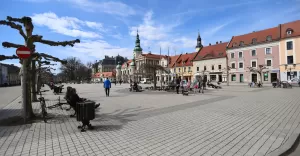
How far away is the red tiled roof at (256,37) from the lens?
151 ft

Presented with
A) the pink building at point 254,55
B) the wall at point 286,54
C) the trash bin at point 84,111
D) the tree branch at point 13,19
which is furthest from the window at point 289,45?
the tree branch at point 13,19

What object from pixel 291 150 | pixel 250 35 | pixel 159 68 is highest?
pixel 250 35

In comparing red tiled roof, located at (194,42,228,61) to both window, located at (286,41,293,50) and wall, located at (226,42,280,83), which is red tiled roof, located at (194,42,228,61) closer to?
wall, located at (226,42,280,83)

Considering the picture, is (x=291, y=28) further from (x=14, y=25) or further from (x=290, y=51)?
(x=14, y=25)

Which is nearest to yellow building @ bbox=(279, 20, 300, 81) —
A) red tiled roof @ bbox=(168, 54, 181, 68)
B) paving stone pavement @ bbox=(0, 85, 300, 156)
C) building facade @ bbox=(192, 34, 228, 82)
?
building facade @ bbox=(192, 34, 228, 82)

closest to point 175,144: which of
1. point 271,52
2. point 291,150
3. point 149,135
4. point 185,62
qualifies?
point 149,135

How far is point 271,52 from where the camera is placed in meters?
45.2

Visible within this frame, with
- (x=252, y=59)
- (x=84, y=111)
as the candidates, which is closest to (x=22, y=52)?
(x=84, y=111)

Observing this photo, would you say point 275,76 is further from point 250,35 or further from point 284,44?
point 250,35

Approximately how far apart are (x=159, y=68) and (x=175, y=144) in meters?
21.5

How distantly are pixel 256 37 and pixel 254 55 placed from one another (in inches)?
202

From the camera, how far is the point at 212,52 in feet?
195

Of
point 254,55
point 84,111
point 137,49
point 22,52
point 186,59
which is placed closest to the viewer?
point 84,111

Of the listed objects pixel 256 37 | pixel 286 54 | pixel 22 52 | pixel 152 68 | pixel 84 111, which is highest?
pixel 256 37
